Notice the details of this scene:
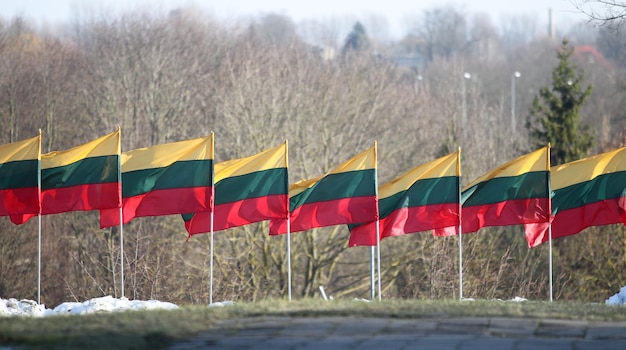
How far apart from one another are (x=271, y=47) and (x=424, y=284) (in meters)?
29.0

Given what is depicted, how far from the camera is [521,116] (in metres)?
89.9

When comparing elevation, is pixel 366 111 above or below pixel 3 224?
above

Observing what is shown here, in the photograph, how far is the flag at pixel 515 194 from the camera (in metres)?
23.7

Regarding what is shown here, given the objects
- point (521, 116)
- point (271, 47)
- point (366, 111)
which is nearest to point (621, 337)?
point (366, 111)

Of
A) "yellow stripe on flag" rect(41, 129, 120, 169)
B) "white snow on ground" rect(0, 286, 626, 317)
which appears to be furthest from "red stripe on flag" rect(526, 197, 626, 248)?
"yellow stripe on flag" rect(41, 129, 120, 169)

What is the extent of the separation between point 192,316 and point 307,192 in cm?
987

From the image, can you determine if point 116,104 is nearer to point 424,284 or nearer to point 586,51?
point 424,284

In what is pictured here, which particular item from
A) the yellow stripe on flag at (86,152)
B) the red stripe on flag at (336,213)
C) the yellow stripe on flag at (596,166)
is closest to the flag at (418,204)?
the red stripe on flag at (336,213)

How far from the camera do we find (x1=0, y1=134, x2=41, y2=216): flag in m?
24.0

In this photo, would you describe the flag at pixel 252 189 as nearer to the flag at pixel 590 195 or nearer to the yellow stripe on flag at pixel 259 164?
the yellow stripe on flag at pixel 259 164

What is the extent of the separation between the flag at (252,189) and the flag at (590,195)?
4.71 meters

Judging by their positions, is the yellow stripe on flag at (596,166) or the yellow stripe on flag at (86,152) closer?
the yellow stripe on flag at (596,166)

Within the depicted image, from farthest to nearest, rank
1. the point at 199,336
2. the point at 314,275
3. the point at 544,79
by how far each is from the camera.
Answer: the point at 544,79 → the point at 314,275 → the point at 199,336

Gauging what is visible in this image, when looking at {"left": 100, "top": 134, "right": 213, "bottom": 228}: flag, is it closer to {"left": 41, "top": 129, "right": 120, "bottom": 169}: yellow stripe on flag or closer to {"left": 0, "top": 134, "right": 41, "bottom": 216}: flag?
{"left": 41, "top": 129, "right": 120, "bottom": 169}: yellow stripe on flag
